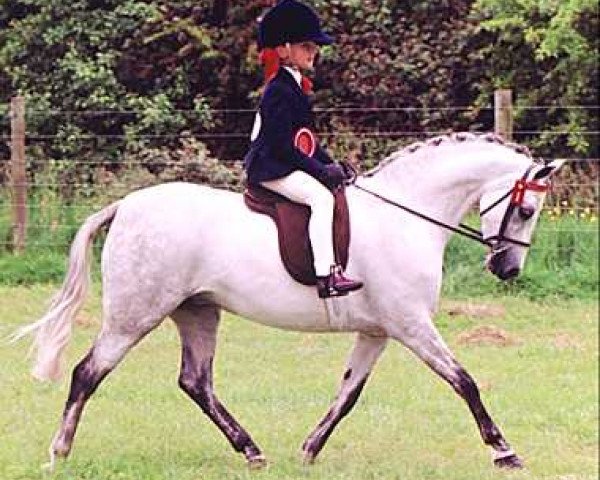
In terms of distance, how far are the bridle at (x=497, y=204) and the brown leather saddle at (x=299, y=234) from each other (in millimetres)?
243

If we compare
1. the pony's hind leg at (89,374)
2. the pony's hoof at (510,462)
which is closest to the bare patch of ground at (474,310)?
the pony's hoof at (510,462)

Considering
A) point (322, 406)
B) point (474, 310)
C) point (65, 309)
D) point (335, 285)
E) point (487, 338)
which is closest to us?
point (335, 285)

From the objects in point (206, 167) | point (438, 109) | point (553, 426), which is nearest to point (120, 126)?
point (206, 167)

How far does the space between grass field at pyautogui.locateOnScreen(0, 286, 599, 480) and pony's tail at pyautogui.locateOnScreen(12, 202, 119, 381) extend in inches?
17.0

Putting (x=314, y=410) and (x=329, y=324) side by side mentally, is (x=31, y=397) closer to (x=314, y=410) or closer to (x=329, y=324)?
(x=314, y=410)

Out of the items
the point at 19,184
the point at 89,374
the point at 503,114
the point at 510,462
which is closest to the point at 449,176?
the point at 510,462

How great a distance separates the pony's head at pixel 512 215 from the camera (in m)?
6.78

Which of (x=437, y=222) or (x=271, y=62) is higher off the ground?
(x=271, y=62)

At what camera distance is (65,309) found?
272 inches

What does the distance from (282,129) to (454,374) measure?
142 centimetres

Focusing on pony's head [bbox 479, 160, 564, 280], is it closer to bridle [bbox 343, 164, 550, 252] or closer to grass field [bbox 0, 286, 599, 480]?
bridle [bbox 343, 164, 550, 252]

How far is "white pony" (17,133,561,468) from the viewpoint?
6.64m

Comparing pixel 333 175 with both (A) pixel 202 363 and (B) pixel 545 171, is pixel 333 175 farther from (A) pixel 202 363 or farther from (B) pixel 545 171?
(A) pixel 202 363

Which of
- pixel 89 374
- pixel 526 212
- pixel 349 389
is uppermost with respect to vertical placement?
pixel 526 212
